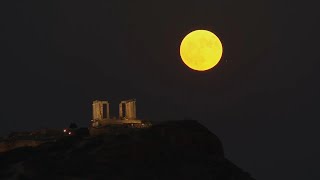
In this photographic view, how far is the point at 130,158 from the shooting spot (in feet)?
319

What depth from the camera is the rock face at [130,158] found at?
92.8 metres

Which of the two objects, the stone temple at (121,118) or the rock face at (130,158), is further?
the stone temple at (121,118)

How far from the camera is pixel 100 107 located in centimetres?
13550

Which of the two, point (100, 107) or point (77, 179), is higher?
Answer: point (100, 107)

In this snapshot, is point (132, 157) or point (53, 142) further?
point (53, 142)

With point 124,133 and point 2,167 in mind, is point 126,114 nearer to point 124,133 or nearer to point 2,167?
point 124,133

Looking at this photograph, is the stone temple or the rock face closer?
the rock face

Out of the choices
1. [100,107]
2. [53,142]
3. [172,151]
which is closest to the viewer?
[172,151]

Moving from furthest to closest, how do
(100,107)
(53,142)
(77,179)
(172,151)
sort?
(100,107)
(53,142)
(172,151)
(77,179)

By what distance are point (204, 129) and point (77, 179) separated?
29594mm

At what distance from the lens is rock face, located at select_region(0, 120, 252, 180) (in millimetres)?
92750

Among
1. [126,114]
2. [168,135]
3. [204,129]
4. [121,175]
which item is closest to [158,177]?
[121,175]

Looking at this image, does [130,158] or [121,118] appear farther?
[121,118]

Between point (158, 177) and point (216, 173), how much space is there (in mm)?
8657
